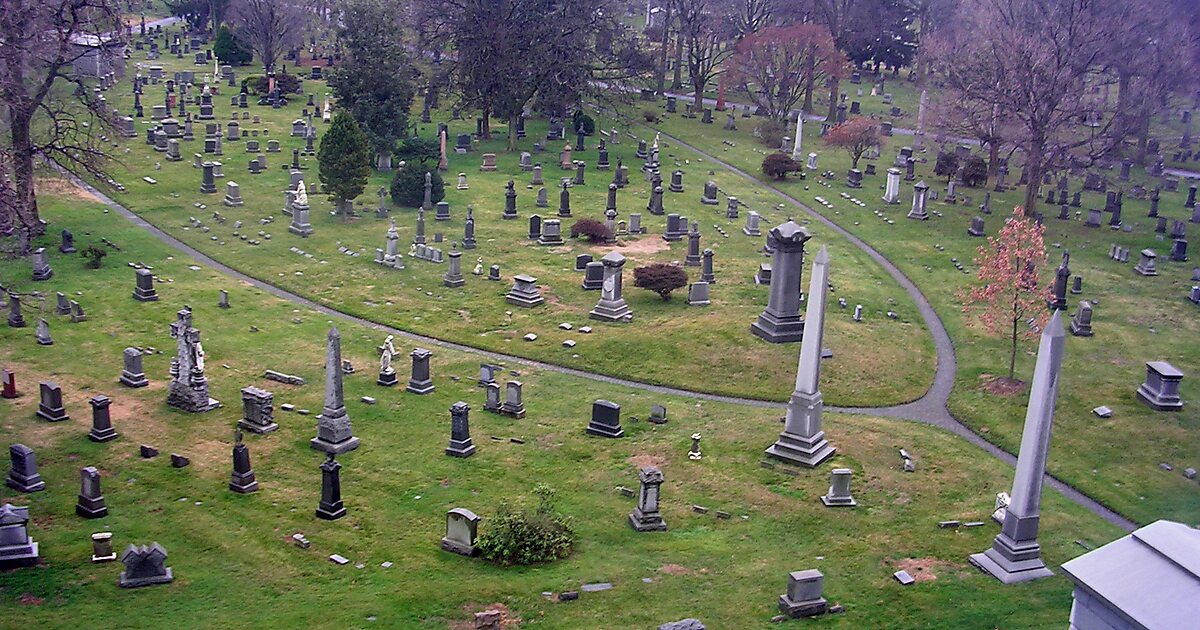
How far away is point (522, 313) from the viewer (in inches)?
1216

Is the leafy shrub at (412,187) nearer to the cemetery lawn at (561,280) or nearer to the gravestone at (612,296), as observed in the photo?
the cemetery lawn at (561,280)

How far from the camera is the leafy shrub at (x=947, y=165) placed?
49.4m

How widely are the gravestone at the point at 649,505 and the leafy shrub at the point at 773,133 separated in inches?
1563

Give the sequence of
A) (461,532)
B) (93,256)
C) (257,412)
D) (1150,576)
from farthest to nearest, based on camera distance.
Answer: (93,256) → (257,412) → (461,532) → (1150,576)

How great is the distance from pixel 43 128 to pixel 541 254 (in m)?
23.6

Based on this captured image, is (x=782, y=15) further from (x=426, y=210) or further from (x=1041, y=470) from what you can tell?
(x=1041, y=470)

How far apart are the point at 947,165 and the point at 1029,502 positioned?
34.7 m

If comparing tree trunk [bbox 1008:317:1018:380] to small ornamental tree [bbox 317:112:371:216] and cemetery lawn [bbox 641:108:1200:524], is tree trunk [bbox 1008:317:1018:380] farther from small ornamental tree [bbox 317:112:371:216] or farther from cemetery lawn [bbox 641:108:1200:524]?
small ornamental tree [bbox 317:112:371:216]

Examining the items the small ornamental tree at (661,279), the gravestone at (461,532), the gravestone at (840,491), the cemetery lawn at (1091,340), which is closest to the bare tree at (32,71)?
the gravestone at (461,532)

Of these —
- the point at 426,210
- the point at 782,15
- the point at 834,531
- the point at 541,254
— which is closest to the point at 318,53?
the point at 782,15

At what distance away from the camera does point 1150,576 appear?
39.5 feet

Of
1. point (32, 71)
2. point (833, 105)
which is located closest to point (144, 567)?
point (32, 71)

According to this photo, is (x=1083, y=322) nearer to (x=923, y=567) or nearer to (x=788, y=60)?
(x=923, y=567)

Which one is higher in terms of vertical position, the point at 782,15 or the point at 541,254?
the point at 782,15
